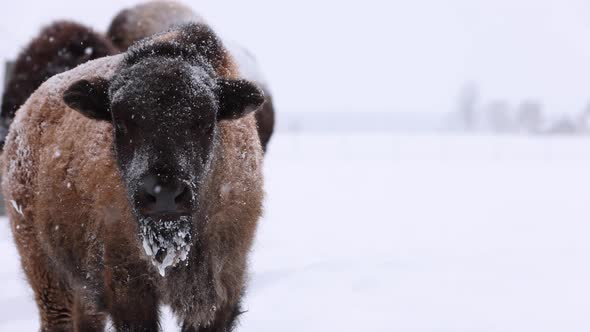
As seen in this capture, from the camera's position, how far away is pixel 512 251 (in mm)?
8234

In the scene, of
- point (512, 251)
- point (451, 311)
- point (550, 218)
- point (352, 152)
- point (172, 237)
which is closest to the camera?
point (172, 237)

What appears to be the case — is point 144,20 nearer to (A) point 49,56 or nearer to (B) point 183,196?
(A) point 49,56

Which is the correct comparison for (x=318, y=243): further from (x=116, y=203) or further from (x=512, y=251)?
(x=116, y=203)

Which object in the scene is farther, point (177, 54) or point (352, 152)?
point (352, 152)

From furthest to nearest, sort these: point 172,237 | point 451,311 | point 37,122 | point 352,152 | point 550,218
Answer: point 352,152, point 550,218, point 451,311, point 37,122, point 172,237

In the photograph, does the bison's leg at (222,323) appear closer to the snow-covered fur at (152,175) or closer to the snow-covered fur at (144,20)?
the snow-covered fur at (152,175)

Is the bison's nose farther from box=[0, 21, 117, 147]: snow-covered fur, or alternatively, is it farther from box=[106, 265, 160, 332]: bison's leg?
box=[0, 21, 117, 147]: snow-covered fur

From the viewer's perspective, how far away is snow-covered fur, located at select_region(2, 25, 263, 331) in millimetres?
3148

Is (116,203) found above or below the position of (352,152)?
above

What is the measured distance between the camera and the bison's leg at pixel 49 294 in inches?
181

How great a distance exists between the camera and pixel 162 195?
2918 millimetres

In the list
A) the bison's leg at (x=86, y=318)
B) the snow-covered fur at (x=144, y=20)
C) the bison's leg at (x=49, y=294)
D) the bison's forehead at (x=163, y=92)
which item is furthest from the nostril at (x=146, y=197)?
the snow-covered fur at (x=144, y=20)

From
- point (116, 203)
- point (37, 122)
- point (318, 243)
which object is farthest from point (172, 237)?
point (318, 243)

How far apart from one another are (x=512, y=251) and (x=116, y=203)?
19.7 ft
